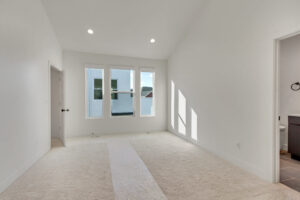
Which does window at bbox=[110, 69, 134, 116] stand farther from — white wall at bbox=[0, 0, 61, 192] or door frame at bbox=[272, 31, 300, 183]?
door frame at bbox=[272, 31, 300, 183]

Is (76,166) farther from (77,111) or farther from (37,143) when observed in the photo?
(77,111)

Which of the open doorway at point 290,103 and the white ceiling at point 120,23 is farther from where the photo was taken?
the white ceiling at point 120,23

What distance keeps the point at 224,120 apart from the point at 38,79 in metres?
3.85

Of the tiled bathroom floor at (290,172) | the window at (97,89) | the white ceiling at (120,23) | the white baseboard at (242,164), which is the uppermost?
the white ceiling at (120,23)

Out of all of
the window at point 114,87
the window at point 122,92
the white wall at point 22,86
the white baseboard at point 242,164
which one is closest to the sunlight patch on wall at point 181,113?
the white baseboard at point 242,164

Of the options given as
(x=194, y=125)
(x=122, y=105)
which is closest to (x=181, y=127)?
(x=194, y=125)

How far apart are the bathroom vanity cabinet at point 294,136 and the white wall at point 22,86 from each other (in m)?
5.02

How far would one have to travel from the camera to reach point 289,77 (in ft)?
12.7

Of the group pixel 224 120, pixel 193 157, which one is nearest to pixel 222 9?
pixel 224 120

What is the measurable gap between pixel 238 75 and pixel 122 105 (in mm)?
3894

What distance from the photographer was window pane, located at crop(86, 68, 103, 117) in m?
5.49

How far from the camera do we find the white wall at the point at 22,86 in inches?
91.2

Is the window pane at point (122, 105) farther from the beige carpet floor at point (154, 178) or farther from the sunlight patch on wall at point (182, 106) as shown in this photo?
the beige carpet floor at point (154, 178)

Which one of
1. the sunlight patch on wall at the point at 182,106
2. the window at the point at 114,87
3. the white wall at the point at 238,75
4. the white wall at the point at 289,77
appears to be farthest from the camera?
the window at the point at 114,87
